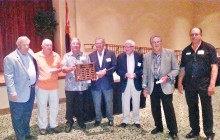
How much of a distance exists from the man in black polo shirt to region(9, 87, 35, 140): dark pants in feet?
6.58

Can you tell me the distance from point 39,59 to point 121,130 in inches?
60.9

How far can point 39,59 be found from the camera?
353 centimetres

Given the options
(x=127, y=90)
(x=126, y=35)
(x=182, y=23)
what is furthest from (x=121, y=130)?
(x=182, y=23)

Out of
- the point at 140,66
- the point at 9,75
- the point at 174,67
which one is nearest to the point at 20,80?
the point at 9,75

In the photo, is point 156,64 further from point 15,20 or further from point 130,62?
point 15,20

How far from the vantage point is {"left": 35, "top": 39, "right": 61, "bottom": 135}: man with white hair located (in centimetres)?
353

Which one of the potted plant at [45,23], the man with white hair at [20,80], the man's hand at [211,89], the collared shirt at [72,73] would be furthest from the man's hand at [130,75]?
the potted plant at [45,23]

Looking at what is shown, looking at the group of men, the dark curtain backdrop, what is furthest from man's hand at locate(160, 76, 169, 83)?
the dark curtain backdrop

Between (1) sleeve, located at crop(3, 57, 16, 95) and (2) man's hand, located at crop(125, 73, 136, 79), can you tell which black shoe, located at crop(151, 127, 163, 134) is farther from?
(1) sleeve, located at crop(3, 57, 16, 95)

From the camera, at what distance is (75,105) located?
12.7 ft

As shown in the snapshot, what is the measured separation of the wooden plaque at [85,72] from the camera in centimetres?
356

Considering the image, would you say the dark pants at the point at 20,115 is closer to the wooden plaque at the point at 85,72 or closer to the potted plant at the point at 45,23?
the wooden plaque at the point at 85,72

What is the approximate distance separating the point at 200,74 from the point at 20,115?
2.28 m

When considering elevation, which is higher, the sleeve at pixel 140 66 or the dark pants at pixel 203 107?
the sleeve at pixel 140 66
